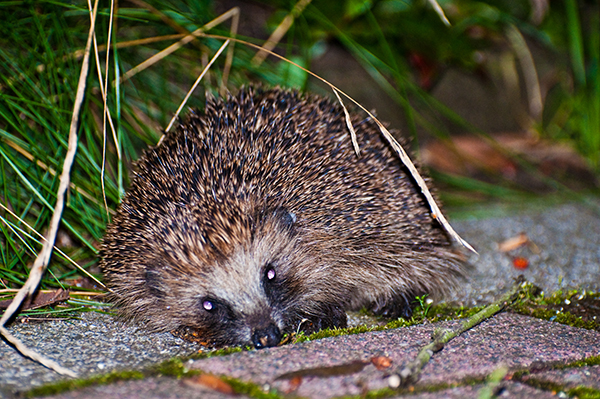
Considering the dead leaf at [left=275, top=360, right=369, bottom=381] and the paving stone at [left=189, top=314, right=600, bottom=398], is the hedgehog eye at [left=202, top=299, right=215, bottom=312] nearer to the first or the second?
the paving stone at [left=189, top=314, right=600, bottom=398]

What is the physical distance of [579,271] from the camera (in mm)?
3166

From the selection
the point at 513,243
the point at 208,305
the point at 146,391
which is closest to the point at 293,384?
the point at 146,391

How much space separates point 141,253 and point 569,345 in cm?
180

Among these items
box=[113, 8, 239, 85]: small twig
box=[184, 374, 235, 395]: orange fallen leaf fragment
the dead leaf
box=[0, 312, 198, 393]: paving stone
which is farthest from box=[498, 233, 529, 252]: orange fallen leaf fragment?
box=[184, 374, 235, 395]: orange fallen leaf fragment

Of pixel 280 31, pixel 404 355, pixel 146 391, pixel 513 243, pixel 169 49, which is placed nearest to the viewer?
pixel 146 391

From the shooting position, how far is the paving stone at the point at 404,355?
1.81 meters

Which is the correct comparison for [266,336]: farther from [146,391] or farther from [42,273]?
[42,273]

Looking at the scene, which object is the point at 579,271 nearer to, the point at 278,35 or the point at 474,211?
the point at 474,211

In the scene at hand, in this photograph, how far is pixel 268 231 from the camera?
100 inches

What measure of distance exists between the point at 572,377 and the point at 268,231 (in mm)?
1298

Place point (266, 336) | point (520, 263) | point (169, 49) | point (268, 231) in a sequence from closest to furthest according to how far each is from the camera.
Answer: point (266, 336)
point (268, 231)
point (520, 263)
point (169, 49)

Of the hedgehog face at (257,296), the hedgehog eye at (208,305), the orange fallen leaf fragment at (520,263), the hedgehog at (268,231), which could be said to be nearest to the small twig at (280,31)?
the hedgehog at (268,231)

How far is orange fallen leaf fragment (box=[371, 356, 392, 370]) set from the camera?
75.1 inches

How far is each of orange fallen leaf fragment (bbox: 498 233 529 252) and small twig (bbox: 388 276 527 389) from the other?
678mm
